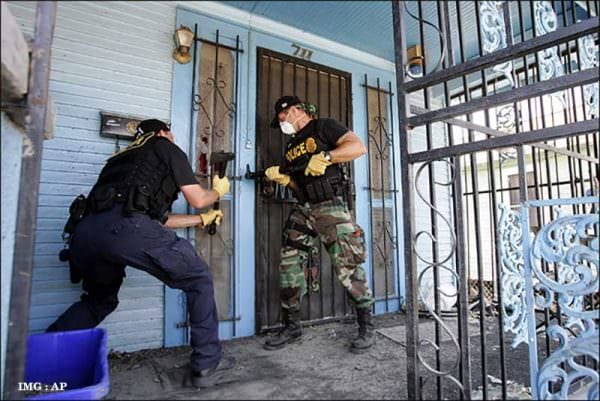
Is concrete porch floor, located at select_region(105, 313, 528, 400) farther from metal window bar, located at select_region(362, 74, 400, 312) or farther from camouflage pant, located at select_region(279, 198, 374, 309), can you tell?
metal window bar, located at select_region(362, 74, 400, 312)

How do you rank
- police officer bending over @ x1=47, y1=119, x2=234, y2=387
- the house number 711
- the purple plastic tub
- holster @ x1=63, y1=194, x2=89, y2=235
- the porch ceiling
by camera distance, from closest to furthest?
the porch ceiling < the purple plastic tub < police officer bending over @ x1=47, y1=119, x2=234, y2=387 < holster @ x1=63, y1=194, x2=89, y2=235 < the house number 711

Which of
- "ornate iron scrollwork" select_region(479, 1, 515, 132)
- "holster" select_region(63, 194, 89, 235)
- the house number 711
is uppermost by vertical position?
the house number 711

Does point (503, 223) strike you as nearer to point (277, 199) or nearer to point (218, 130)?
point (277, 199)

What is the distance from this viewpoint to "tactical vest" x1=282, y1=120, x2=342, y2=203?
267 centimetres

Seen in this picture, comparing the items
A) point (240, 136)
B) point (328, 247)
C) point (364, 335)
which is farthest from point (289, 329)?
point (240, 136)

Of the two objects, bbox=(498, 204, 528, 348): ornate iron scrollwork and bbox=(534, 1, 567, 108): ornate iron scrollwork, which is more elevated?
bbox=(534, 1, 567, 108): ornate iron scrollwork

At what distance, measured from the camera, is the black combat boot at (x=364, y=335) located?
2430 mm

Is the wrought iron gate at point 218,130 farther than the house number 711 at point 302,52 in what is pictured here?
No

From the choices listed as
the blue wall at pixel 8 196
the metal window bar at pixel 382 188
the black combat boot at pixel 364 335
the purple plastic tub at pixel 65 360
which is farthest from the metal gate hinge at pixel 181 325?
the metal window bar at pixel 382 188

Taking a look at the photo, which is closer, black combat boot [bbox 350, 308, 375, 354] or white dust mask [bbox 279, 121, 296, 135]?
black combat boot [bbox 350, 308, 375, 354]

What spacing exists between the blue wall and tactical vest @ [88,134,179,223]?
0.74 m

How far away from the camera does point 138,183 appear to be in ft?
6.32

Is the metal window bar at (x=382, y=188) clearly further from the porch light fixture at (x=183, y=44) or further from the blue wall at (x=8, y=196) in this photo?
the blue wall at (x=8, y=196)

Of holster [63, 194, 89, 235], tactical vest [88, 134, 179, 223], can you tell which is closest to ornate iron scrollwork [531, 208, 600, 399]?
tactical vest [88, 134, 179, 223]
